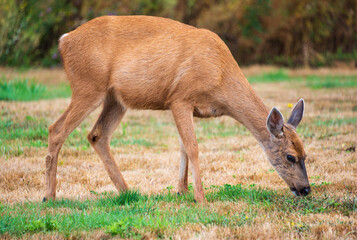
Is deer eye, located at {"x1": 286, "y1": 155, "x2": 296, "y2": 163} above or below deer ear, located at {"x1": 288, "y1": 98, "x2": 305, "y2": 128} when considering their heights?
below

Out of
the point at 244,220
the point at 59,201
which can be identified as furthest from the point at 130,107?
the point at 244,220

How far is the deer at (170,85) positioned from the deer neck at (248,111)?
1 cm

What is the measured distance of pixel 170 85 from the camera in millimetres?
5230

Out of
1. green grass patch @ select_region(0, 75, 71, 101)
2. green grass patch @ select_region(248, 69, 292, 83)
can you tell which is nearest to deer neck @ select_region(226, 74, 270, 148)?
green grass patch @ select_region(0, 75, 71, 101)

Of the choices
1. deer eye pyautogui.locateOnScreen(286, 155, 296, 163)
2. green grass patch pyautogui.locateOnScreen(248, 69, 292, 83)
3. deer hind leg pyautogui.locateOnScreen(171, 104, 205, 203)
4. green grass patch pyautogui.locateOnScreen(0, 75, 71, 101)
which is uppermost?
deer hind leg pyautogui.locateOnScreen(171, 104, 205, 203)

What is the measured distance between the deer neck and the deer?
1 cm

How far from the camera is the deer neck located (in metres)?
5.23

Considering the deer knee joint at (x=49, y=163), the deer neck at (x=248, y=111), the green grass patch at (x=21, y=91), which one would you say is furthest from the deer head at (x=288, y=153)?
the green grass patch at (x=21, y=91)

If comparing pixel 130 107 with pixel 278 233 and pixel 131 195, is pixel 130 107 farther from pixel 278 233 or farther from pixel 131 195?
pixel 278 233

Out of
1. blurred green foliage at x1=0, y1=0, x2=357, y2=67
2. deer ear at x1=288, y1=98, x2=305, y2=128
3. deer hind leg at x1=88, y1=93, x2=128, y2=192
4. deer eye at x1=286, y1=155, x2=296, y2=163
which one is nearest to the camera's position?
deer eye at x1=286, y1=155, x2=296, y2=163

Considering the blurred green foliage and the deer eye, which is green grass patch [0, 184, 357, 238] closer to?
the deer eye

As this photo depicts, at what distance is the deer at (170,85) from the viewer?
5098 mm

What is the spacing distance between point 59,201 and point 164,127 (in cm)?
446

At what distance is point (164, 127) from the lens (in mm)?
9312
